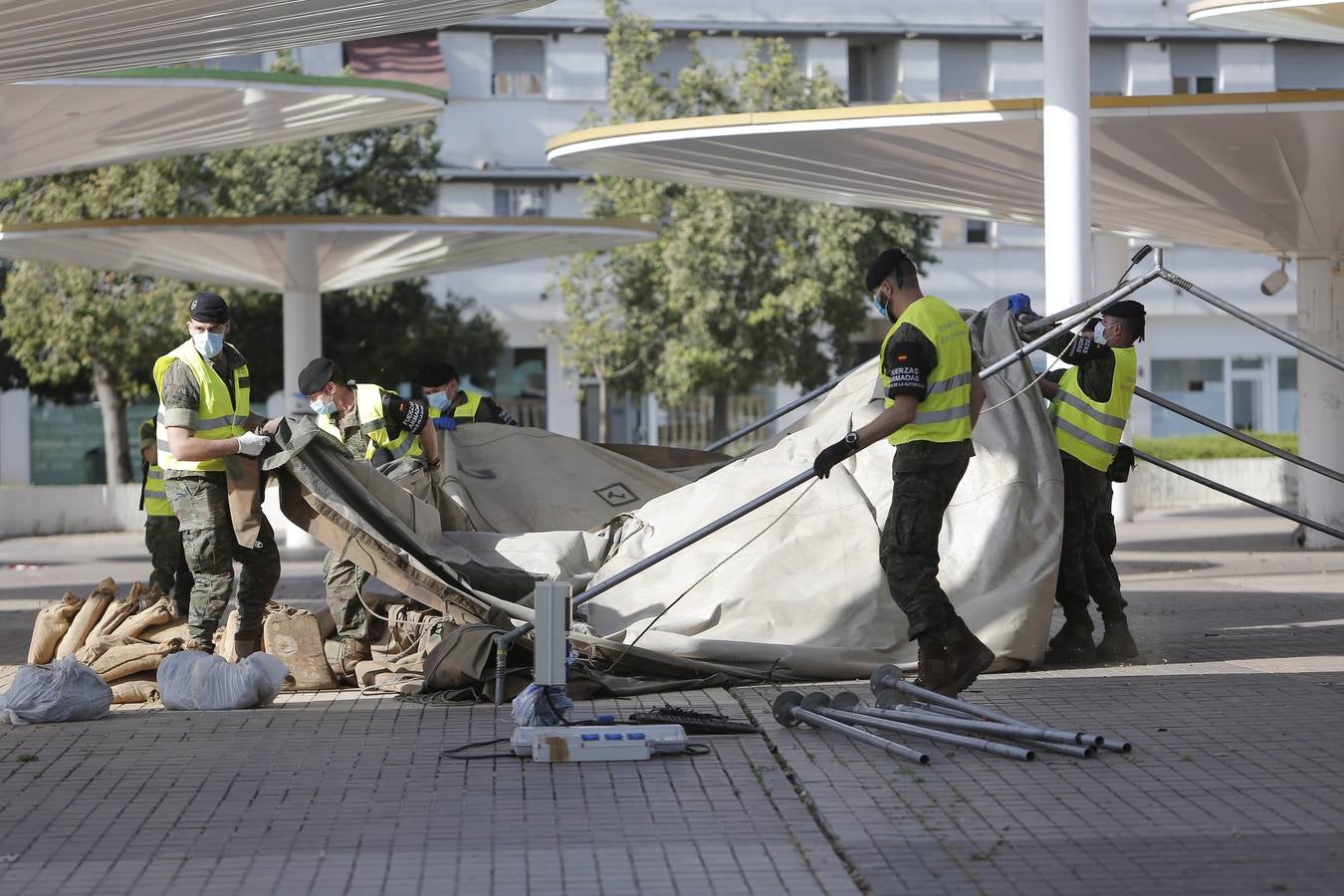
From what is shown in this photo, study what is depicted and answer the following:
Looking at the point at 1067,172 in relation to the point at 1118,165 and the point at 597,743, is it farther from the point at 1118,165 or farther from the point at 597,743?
the point at 597,743

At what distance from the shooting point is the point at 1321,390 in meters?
17.6

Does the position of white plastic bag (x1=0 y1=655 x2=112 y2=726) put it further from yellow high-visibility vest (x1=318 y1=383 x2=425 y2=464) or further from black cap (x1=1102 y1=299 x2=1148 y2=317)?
black cap (x1=1102 y1=299 x2=1148 y2=317)

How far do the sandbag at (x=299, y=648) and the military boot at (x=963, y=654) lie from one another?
325cm

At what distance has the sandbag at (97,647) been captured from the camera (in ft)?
29.2

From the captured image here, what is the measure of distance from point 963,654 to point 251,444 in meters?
3.65

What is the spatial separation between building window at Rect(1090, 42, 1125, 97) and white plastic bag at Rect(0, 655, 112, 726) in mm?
34616

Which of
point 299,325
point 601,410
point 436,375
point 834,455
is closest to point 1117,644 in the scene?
point 834,455

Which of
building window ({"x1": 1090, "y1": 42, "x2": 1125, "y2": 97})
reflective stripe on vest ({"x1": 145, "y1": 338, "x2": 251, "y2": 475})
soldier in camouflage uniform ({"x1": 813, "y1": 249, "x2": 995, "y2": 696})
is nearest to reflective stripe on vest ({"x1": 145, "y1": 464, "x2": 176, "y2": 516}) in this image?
reflective stripe on vest ({"x1": 145, "y1": 338, "x2": 251, "y2": 475})

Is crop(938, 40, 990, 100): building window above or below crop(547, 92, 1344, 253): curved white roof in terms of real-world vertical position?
above

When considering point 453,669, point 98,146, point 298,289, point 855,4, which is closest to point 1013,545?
point 453,669

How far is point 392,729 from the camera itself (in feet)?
25.0

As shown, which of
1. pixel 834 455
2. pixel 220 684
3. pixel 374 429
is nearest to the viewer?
pixel 834 455

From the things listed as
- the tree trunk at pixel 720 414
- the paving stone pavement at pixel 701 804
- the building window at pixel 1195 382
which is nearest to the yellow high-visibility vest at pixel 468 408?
the paving stone pavement at pixel 701 804

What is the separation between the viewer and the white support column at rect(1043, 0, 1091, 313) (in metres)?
12.3
